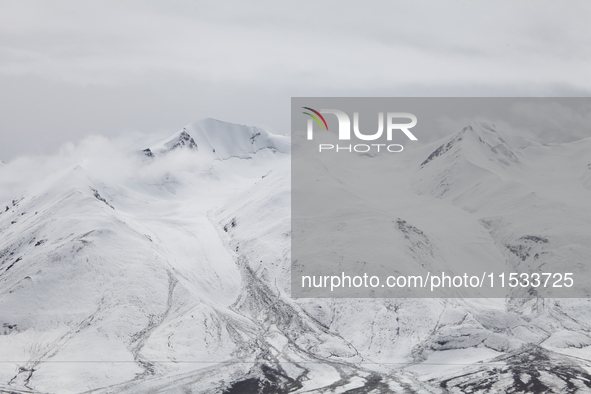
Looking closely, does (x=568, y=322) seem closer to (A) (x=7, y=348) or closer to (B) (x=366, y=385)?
(B) (x=366, y=385)

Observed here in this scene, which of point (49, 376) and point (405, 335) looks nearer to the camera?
point (49, 376)

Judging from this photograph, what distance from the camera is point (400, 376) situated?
6555 inches

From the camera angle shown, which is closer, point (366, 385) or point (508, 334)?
point (366, 385)

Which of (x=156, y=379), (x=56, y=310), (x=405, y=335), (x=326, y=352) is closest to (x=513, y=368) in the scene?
(x=405, y=335)

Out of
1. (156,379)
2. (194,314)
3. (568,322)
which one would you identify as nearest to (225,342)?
(194,314)

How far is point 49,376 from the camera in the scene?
163 m

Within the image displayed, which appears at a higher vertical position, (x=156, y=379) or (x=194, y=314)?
(x=194, y=314)

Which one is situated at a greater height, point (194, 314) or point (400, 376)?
point (194, 314)

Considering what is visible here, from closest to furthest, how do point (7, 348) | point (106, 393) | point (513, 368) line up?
point (106, 393), point (513, 368), point (7, 348)

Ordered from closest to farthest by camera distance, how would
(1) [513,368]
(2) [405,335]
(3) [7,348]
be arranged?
(1) [513,368], (3) [7,348], (2) [405,335]

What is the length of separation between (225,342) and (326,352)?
29635 millimetres

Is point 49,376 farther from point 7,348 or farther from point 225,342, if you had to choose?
point 225,342

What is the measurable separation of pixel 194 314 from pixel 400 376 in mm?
66823

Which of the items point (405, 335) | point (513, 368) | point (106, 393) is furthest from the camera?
point (405, 335)
